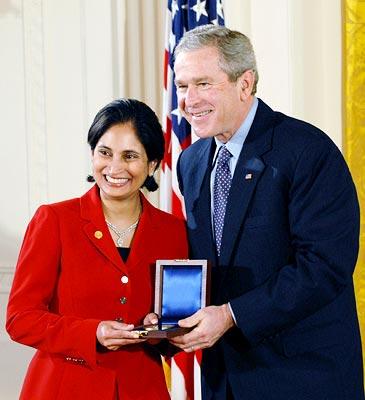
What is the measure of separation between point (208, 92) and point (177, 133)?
6.30ft

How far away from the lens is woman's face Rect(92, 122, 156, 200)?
263 centimetres

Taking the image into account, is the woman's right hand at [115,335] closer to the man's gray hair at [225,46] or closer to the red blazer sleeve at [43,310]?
the red blazer sleeve at [43,310]

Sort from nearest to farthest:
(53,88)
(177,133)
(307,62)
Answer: (307,62), (177,133), (53,88)

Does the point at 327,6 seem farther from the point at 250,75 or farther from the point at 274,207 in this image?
the point at 274,207

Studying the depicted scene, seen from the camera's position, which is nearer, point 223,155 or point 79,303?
point 79,303

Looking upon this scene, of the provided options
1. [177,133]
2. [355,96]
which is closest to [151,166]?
[355,96]

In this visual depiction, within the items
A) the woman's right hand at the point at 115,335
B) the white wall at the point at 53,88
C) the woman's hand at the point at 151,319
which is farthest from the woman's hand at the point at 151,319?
the white wall at the point at 53,88

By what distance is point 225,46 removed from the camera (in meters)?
2.69

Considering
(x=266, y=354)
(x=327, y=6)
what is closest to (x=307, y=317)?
(x=266, y=354)

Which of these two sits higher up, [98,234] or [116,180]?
[116,180]

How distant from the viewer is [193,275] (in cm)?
255

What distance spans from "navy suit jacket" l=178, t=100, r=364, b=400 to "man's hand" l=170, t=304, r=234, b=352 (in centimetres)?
7

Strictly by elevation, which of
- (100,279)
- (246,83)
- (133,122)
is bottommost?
(100,279)

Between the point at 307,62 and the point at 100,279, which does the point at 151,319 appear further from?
the point at 307,62
